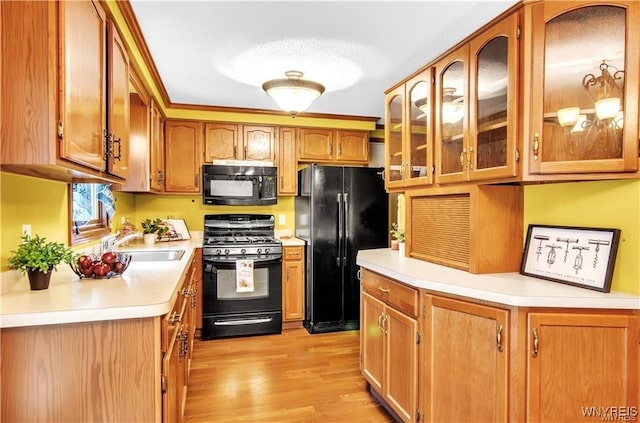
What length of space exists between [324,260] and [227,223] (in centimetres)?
120

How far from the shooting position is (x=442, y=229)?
2189 millimetres

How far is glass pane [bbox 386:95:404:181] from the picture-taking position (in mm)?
2551

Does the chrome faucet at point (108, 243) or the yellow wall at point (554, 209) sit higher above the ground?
the yellow wall at point (554, 209)

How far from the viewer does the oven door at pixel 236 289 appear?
11.4 ft

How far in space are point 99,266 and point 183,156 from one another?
2.34 meters

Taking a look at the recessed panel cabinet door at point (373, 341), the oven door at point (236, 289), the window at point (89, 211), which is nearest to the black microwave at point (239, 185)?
the oven door at point (236, 289)

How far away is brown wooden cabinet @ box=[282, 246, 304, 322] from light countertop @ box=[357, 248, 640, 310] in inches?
67.3

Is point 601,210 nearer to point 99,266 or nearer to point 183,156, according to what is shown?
point 99,266

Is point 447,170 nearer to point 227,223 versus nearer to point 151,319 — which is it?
point 151,319

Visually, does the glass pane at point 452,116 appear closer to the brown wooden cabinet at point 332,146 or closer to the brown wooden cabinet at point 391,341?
the brown wooden cabinet at point 391,341

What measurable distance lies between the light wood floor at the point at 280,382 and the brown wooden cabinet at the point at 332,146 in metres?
2.03

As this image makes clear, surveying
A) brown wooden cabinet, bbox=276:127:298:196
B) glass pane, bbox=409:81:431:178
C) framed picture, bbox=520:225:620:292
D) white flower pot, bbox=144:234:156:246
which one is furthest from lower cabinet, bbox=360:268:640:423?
white flower pot, bbox=144:234:156:246

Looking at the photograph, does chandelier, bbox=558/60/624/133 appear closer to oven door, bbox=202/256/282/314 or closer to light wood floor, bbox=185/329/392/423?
light wood floor, bbox=185/329/392/423

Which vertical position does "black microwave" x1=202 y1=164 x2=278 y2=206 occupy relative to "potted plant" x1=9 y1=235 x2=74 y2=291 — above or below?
above
